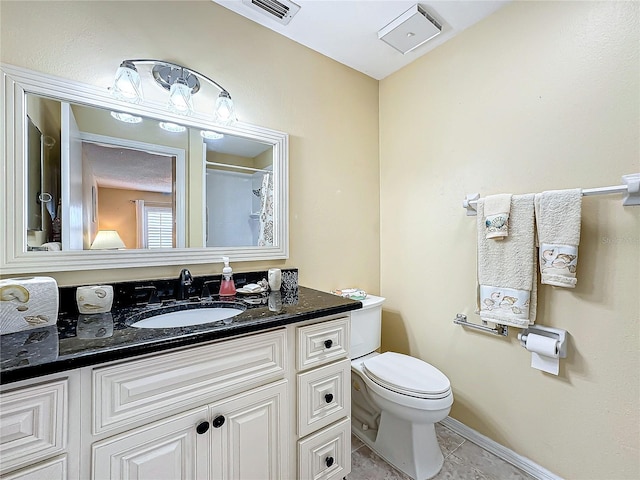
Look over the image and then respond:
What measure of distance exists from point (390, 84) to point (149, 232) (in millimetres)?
1787

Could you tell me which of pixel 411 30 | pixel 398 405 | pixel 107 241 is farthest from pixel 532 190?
pixel 107 241

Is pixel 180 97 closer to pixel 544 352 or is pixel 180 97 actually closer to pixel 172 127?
pixel 172 127

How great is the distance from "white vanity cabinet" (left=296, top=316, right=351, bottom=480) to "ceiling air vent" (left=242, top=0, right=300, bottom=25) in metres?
1.51

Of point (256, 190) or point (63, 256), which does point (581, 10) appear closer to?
point (256, 190)

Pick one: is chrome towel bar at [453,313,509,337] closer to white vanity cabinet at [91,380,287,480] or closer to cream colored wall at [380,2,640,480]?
cream colored wall at [380,2,640,480]

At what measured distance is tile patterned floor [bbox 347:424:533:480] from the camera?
1384 mm

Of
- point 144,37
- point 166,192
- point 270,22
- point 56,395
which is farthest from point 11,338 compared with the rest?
point 270,22

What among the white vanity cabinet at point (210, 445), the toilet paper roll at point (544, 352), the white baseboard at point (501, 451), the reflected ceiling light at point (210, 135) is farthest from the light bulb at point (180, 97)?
the white baseboard at point (501, 451)

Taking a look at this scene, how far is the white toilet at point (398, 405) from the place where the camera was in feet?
4.32

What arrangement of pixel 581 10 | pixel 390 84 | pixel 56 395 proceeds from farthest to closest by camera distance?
pixel 390 84, pixel 581 10, pixel 56 395

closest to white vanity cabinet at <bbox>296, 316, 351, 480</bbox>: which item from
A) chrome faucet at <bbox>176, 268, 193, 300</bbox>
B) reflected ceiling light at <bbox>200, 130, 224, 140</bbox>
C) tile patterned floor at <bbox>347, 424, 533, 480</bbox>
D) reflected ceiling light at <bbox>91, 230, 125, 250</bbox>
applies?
tile patterned floor at <bbox>347, 424, 533, 480</bbox>

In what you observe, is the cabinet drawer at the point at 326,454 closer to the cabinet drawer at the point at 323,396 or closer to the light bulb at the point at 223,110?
the cabinet drawer at the point at 323,396

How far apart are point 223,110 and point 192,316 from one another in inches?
37.8

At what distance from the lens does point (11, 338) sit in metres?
0.79
